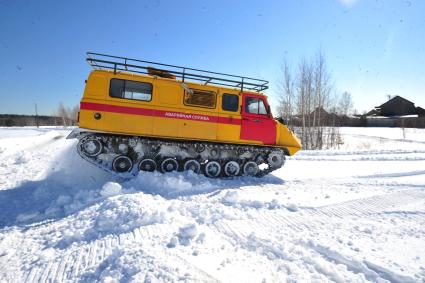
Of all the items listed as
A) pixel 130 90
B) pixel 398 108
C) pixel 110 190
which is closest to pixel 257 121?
pixel 130 90

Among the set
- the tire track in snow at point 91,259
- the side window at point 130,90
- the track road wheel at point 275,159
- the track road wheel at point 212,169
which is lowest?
the tire track in snow at point 91,259

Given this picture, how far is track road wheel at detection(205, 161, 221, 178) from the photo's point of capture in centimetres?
794

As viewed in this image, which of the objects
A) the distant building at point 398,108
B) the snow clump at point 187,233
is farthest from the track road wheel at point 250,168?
the distant building at point 398,108

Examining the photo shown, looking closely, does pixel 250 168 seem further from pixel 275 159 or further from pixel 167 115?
pixel 167 115

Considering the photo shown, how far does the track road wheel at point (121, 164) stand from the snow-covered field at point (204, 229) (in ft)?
1.12

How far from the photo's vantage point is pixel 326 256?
3.35 m

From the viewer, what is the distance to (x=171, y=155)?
7.72 meters

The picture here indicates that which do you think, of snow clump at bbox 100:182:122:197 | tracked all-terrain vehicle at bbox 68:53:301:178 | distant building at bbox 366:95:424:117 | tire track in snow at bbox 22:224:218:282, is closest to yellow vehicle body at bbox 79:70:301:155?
tracked all-terrain vehicle at bbox 68:53:301:178

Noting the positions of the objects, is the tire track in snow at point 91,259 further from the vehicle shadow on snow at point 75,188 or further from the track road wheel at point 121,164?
the track road wheel at point 121,164

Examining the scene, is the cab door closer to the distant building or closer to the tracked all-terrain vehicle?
the tracked all-terrain vehicle

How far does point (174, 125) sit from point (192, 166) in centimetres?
138

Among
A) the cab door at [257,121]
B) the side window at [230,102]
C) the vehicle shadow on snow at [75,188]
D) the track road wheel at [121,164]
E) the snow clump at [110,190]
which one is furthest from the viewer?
the cab door at [257,121]

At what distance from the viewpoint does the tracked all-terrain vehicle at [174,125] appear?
278 inches

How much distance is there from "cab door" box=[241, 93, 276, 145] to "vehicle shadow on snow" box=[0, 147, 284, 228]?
135cm
